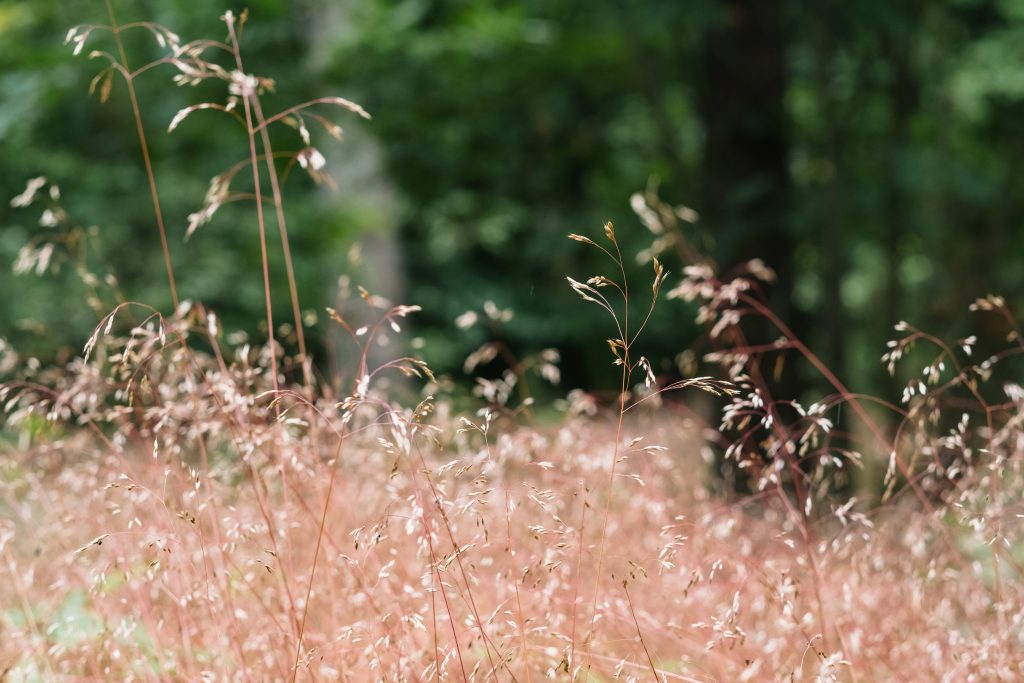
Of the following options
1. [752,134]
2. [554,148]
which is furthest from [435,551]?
[554,148]

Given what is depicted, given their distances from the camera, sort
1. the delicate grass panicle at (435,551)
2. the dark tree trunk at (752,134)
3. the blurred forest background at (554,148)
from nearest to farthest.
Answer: the delicate grass panicle at (435,551) → the dark tree trunk at (752,134) → the blurred forest background at (554,148)

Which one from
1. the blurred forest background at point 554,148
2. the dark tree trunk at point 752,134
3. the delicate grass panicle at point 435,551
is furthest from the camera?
the blurred forest background at point 554,148

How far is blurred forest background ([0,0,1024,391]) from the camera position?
5.71 m

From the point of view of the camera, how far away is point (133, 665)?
6.54 ft

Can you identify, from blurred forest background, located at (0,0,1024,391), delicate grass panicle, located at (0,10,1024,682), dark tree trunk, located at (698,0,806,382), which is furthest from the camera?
blurred forest background, located at (0,0,1024,391)

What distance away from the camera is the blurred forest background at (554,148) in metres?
5.71

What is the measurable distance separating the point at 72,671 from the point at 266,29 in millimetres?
6564

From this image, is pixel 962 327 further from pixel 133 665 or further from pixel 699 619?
pixel 133 665

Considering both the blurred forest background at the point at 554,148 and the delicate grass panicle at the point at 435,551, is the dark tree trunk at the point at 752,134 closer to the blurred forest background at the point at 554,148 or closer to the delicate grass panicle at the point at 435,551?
the blurred forest background at the point at 554,148

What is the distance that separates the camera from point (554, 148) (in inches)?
422

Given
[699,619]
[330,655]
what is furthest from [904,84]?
[330,655]

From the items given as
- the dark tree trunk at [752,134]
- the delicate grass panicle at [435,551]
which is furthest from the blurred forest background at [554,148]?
the delicate grass panicle at [435,551]

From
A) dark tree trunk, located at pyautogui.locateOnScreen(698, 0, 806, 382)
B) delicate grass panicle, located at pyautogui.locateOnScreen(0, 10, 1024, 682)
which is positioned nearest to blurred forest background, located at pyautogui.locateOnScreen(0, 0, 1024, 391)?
dark tree trunk, located at pyautogui.locateOnScreen(698, 0, 806, 382)

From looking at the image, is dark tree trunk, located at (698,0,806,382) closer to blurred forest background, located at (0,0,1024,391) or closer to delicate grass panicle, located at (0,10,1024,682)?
blurred forest background, located at (0,0,1024,391)
